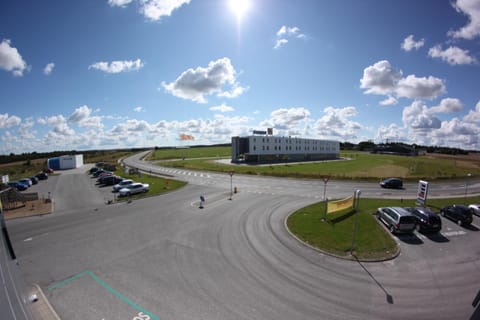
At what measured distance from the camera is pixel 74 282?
1080 centimetres

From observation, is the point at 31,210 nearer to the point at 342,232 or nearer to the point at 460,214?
the point at 342,232

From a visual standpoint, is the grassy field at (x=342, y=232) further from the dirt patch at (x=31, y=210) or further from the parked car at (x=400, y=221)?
the dirt patch at (x=31, y=210)

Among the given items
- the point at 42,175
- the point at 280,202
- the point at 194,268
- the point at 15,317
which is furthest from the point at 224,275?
the point at 42,175

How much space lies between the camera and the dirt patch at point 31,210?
72.7 ft

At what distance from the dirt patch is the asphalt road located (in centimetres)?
222

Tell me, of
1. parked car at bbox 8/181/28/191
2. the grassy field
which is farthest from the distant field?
parked car at bbox 8/181/28/191

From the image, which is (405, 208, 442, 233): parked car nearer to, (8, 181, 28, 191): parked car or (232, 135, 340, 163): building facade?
(8, 181, 28, 191): parked car

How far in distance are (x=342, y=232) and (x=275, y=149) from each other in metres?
77.2

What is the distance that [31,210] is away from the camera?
23750 mm

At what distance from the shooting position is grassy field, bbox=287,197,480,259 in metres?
14.4

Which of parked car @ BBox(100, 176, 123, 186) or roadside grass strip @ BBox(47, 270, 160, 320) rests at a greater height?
parked car @ BBox(100, 176, 123, 186)

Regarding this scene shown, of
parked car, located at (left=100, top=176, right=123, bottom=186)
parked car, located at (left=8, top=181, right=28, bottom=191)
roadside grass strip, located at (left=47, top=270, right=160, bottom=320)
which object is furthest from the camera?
parked car, located at (left=100, top=176, right=123, bottom=186)

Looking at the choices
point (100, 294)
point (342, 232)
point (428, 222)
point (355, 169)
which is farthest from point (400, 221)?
point (355, 169)

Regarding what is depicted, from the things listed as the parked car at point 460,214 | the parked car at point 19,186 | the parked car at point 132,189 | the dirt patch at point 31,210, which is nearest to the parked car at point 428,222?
the parked car at point 460,214
